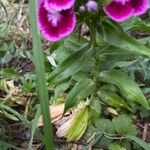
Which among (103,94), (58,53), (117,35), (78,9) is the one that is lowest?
(103,94)

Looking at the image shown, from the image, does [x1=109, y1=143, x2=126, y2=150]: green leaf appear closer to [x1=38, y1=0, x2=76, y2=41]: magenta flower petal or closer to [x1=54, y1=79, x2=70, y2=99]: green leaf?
[x1=54, y1=79, x2=70, y2=99]: green leaf

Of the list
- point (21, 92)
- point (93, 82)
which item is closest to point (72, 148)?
point (93, 82)

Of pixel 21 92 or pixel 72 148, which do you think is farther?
pixel 21 92

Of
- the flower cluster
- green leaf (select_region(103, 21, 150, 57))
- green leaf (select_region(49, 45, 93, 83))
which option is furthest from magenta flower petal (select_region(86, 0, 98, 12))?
green leaf (select_region(49, 45, 93, 83))

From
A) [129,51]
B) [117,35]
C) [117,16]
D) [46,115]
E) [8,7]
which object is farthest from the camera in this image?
[8,7]

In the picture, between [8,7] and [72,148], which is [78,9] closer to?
[72,148]

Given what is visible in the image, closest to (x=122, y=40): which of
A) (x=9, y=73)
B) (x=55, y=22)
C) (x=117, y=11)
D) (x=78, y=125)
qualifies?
(x=117, y=11)
